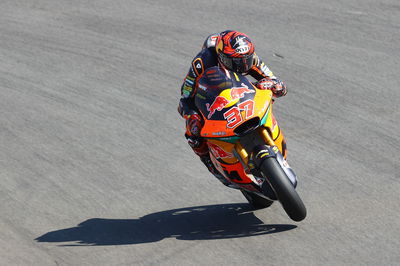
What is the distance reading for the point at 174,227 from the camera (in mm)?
7621

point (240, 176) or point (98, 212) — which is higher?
point (240, 176)

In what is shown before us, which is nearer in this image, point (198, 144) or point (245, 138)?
point (245, 138)

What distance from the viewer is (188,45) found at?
42.5 feet

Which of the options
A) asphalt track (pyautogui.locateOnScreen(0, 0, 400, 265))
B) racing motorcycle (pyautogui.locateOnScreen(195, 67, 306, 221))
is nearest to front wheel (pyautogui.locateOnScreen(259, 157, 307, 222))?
racing motorcycle (pyautogui.locateOnScreen(195, 67, 306, 221))

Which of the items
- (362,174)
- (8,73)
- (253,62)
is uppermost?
(253,62)

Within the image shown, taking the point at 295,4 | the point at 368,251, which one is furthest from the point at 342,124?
the point at 295,4

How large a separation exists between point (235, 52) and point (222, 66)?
1.10 feet

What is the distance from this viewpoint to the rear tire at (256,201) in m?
7.73

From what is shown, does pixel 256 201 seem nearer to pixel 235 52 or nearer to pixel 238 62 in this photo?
pixel 238 62

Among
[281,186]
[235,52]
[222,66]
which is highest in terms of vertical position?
[235,52]

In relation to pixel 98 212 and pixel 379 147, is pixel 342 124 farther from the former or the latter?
pixel 98 212

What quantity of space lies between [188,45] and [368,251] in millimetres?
7112

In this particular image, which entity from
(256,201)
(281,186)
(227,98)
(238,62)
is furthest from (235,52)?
(256,201)

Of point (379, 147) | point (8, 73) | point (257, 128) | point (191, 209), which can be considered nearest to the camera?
point (257, 128)
